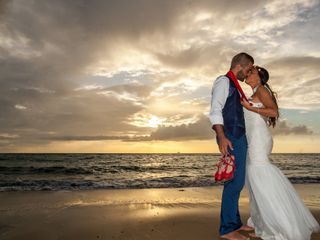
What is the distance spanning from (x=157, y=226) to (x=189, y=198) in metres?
4.18

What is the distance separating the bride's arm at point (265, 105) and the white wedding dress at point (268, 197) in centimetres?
8

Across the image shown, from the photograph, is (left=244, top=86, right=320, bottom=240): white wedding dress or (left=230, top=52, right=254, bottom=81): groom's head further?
(left=230, top=52, right=254, bottom=81): groom's head

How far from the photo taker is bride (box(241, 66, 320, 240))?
3.97m

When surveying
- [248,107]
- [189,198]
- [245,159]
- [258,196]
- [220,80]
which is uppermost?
[220,80]

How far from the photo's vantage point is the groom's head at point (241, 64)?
429 cm

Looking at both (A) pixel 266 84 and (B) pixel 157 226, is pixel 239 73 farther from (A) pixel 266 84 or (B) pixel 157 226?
(B) pixel 157 226

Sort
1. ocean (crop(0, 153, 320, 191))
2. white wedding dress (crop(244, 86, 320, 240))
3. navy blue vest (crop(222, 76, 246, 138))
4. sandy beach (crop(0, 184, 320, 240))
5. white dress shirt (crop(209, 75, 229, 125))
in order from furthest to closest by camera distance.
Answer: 1. ocean (crop(0, 153, 320, 191))
2. sandy beach (crop(0, 184, 320, 240))
3. navy blue vest (crop(222, 76, 246, 138))
4. white dress shirt (crop(209, 75, 229, 125))
5. white wedding dress (crop(244, 86, 320, 240))

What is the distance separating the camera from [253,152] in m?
4.32

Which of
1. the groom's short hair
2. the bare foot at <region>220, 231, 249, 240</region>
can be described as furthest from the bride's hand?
the bare foot at <region>220, 231, 249, 240</region>

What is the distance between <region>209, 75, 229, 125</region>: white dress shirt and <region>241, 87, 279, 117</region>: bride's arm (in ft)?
1.04

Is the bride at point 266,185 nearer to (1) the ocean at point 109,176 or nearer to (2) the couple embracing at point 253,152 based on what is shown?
(2) the couple embracing at point 253,152

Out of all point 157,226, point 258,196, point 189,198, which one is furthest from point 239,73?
point 189,198

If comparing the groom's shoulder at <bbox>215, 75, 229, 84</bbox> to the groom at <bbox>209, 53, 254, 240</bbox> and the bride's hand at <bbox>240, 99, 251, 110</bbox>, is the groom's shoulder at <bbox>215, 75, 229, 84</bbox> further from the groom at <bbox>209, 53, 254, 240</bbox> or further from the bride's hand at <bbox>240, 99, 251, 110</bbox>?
the bride's hand at <bbox>240, 99, 251, 110</bbox>

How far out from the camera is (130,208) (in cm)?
771
